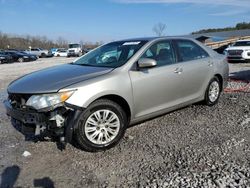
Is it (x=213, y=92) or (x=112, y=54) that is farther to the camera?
(x=213, y=92)

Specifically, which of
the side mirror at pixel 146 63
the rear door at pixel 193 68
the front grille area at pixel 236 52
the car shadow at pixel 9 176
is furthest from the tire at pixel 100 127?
the front grille area at pixel 236 52

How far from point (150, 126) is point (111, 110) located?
1.22 m

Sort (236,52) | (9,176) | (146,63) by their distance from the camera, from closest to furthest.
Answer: (9,176) → (146,63) → (236,52)

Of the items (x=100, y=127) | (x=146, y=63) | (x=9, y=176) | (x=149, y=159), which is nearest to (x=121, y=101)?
(x=100, y=127)

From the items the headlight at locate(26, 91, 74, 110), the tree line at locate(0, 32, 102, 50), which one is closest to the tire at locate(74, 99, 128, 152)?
the headlight at locate(26, 91, 74, 110)

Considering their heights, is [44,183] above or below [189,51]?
below

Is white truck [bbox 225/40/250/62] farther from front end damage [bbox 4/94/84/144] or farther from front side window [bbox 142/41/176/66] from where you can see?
front end damage [bbox 4/94/84/144]

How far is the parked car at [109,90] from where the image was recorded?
415 cm

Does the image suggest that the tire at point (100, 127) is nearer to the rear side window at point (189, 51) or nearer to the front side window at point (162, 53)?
the front side window at point (162, 53)

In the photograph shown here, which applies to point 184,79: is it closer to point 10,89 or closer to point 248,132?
point 248,132

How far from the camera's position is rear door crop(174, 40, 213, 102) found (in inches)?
226

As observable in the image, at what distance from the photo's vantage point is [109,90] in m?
4.48

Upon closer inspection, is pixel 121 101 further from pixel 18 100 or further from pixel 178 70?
pixel 18 100

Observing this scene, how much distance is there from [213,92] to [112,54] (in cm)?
252
